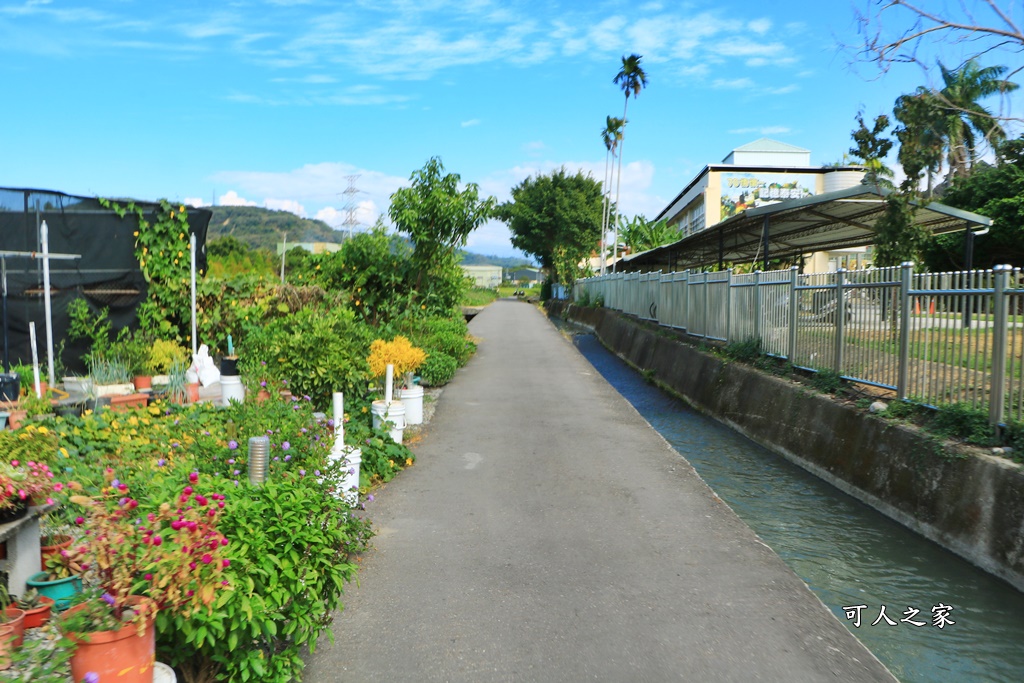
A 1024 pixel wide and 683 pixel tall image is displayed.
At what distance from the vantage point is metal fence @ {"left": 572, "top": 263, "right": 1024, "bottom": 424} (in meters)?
6.55

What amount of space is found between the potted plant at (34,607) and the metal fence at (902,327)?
269 inches

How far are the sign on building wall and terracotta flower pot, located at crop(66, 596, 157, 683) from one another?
62.4 meters

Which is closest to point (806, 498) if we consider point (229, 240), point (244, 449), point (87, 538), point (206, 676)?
point (244, 449)

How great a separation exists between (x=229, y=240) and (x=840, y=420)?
7359 cm

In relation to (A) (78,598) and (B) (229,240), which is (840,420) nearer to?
(A) (78,598)

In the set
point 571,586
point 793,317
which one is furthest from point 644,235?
point 571,586

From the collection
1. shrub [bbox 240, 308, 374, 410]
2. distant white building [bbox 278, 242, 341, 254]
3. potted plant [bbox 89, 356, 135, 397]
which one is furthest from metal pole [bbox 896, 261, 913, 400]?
distant white building [bbox 278, 242, 341, 254]

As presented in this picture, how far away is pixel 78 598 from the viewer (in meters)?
3.27

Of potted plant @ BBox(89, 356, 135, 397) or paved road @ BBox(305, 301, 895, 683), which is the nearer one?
paved road @ BBox(305, 301, 895, 683)

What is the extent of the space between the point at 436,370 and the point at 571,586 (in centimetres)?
1009

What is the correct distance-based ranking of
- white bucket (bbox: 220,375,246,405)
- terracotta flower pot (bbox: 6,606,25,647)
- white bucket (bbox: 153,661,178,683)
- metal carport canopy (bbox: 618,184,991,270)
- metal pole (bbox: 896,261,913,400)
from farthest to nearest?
metal carport canopy (bbox: 618,184,991,270) → white bucket (bbox: 220,375,246,405) → metal pole (bbox: 896,261,913,400) → terracotta flower pot (bbox: 6,606,25,647) → white bucket (bbox: 153,661,178,683)

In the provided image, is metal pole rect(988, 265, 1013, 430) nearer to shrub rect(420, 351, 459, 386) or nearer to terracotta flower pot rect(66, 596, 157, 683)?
terracotta flower pot rect(66, 596, 157, 683)

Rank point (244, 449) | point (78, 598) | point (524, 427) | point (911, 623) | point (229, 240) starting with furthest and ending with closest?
1. point (229, 240)
2. point (524, 427)
3. point (244, 449)
4. point (911, 623)
5. point (78, 598)

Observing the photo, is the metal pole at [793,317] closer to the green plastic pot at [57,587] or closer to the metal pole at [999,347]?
the metal pole at [999,347]
